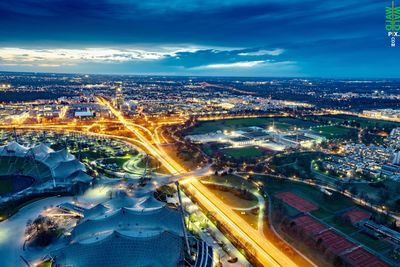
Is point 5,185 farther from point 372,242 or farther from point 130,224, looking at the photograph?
point 372,242

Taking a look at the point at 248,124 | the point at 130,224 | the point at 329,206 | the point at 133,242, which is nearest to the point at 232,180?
the point at 329,206

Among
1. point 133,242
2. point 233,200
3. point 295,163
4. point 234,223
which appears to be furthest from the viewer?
point 295,163

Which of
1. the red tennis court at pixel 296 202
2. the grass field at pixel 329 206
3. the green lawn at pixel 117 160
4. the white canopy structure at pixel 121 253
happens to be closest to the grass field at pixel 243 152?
the grass field at pixel 329 206

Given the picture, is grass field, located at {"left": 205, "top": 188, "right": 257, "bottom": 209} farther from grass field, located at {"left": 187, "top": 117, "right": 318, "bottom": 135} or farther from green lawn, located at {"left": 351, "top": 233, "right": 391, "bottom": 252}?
grass field, located at {"left": 187, "top": 117, "right": 318, "bottom": 135}

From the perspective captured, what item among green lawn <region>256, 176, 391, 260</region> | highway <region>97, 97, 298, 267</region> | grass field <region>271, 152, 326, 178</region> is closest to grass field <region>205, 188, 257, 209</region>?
highway <region>97, 97, 298, 267</region>

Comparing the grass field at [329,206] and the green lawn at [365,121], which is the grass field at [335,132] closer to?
the green lawn at [365,121]

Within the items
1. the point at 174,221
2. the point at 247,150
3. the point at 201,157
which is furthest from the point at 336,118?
the point at 174,221

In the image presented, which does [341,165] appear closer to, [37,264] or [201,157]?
[201,157]
